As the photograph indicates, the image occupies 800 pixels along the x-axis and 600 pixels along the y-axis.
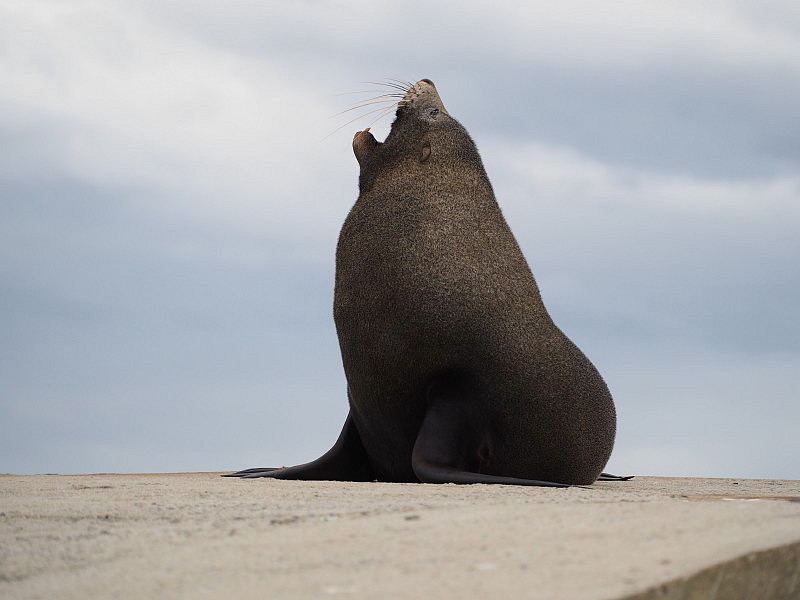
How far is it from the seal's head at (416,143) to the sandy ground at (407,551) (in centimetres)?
362

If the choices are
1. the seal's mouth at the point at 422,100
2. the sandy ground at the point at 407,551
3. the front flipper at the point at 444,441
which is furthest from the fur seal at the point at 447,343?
the sandy ground at the point at 407,551

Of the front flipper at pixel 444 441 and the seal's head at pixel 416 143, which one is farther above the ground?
the seal's head at pixel 416 143

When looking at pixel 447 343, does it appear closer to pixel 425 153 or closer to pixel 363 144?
pixel 425 153

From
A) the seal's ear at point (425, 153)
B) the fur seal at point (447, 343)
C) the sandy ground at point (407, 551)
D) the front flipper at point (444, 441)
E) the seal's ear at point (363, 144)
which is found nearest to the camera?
the sandy ground at point (407, 551)

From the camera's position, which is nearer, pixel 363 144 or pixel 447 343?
pixel 447 343

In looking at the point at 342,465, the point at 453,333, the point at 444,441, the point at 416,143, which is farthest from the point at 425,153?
the point at 342,465

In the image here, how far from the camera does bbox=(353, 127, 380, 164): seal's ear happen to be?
6.85 meters

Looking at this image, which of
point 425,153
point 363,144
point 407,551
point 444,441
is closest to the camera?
point 407,551

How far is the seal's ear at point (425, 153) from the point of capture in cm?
655

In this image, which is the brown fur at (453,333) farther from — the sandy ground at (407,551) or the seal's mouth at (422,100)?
the sandy ground at (407,551)

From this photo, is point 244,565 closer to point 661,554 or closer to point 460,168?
point 661,554

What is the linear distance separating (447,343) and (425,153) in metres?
1.47

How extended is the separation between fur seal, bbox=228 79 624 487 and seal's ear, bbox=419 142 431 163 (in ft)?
0.04

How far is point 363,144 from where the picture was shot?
6.90 metres
